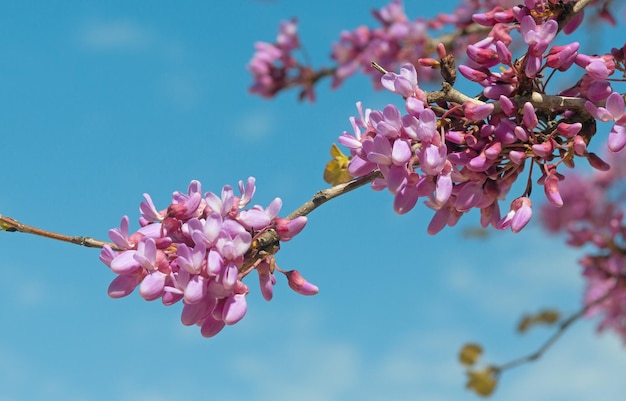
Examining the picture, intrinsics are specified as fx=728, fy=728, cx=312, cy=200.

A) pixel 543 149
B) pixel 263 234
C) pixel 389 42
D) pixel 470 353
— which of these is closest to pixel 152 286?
pixel 263 234

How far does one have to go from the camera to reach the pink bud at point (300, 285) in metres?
1.50

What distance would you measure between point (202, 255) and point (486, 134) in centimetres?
63

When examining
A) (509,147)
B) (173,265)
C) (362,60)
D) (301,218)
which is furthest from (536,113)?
(362,60)

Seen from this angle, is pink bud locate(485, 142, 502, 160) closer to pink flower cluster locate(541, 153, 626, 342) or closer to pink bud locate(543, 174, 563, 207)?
pink bud locate(543, 174, 563, 207)

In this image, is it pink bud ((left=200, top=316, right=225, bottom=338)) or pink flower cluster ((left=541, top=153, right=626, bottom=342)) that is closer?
pink bud ((left=200, top=316, right=225, bottom=338))

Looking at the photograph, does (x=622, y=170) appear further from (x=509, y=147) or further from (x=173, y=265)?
(x=173, y=265)

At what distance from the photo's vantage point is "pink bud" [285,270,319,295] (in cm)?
150

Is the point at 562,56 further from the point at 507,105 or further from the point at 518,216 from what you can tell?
the point at 518,216

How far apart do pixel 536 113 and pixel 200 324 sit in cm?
85

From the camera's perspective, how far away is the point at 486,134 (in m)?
1.51

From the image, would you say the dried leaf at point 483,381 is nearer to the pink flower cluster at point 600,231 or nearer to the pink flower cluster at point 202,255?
the pink flower cluster at point 600,231

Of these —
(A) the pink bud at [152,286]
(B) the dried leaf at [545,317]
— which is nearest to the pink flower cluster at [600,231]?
(B) the dried leaf at [545,317]

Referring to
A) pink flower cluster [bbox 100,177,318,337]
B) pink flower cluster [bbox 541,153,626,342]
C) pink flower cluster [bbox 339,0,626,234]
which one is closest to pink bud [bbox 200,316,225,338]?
pink flower cluster [bbox 100,177,318,337]

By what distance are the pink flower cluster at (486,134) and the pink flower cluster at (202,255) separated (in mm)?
239
